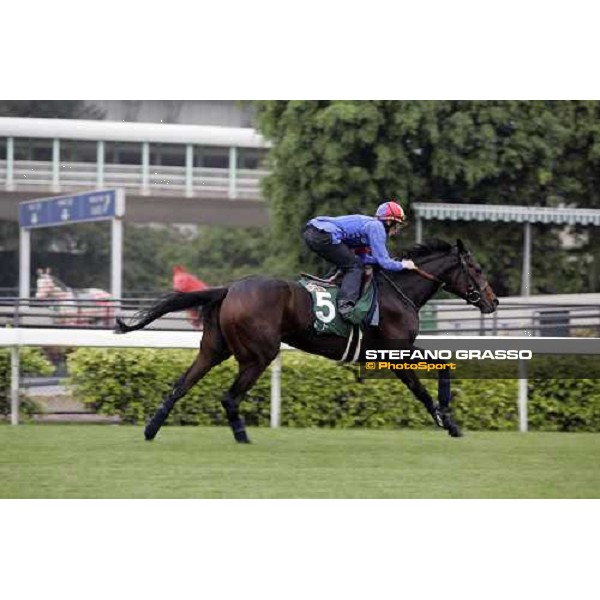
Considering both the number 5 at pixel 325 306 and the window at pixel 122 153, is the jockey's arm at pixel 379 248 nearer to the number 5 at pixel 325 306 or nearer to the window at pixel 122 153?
the number 5 at pixel 325 306

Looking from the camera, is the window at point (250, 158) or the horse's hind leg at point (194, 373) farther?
the window at point (250, 158)

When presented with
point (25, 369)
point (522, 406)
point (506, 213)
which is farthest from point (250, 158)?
point (522, 406)

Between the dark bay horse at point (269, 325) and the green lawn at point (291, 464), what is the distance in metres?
0.28

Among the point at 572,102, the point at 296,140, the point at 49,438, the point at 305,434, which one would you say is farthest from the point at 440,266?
the point at 296,140

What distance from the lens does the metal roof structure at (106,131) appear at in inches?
308

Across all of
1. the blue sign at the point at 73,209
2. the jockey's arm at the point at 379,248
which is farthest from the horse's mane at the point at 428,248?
the blue sign at the point at 73,209

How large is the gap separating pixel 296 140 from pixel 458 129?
1473 mm

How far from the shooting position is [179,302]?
22.2ft

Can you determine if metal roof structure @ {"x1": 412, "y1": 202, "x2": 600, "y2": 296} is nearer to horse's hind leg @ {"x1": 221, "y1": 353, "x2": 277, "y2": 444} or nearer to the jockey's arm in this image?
the jockey's arm

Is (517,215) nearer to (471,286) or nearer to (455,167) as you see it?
(455,167)

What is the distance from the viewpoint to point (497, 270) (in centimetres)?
944

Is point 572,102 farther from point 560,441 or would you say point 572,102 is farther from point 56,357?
point 56,357

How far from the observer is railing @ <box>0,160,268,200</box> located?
317 inches

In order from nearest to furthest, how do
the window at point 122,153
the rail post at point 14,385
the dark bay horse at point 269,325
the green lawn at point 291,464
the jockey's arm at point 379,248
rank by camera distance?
the green lawn at point 291,464 < the jockey's arm at point 379,248 < the dark bay horse at point 269,325 < the rail post at point 14,385 < the window at point 122,153
